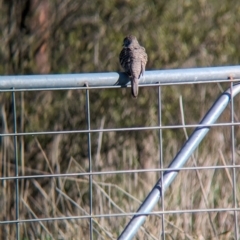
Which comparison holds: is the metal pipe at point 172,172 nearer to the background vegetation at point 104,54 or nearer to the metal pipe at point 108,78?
the metal pipe at point 108,78

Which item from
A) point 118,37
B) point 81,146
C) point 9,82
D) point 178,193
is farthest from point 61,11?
point 9,82

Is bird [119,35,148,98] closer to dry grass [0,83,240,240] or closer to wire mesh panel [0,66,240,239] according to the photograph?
wire mesh panel [0,66,240,239]

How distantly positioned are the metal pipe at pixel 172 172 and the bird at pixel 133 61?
1.04 feet

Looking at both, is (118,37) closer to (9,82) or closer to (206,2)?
(206,2)

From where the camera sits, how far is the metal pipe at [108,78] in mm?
3223

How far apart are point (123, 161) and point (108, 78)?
3.65 m

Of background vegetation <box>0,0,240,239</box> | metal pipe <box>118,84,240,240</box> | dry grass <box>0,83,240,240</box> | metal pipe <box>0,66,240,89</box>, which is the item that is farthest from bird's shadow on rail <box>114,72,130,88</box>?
background vegetation <box>0,0,240,239</box>

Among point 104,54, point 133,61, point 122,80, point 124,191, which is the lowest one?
point 124,191

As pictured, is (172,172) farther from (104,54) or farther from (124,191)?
(104,54)

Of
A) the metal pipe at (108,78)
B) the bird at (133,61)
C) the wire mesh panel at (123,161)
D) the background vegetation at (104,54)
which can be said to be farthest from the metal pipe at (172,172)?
the background vegetation at (104,54)

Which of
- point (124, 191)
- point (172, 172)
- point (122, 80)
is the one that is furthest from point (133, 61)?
point (172, 172)

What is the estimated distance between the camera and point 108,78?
3.31 metres

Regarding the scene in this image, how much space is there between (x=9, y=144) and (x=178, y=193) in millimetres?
2001

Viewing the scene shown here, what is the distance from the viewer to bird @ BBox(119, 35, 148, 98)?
11.6ft
